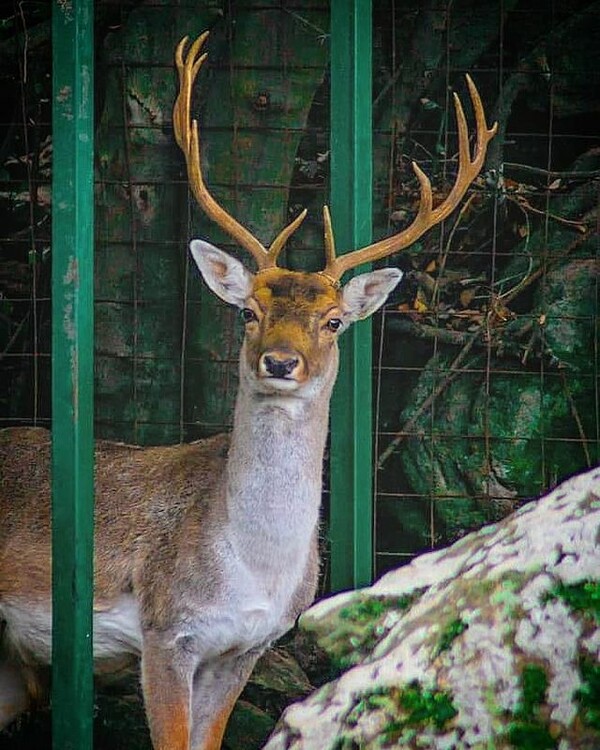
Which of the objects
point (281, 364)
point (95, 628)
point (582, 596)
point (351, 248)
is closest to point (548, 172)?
point (351, 248)

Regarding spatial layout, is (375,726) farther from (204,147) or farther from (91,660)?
(204,147)

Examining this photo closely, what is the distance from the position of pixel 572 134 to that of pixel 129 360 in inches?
87.2

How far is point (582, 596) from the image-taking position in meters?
4.77

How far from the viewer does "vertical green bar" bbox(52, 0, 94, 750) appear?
5.55m

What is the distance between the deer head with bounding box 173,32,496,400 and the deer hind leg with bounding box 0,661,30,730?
1715 mm

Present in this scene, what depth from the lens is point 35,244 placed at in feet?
23.4

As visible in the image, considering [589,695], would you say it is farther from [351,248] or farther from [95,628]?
[95,628]

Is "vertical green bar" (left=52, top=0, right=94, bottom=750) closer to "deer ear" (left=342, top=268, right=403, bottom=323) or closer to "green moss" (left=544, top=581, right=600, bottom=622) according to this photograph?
"deer ear" (left=342, top=268, right=403, bottom=323)

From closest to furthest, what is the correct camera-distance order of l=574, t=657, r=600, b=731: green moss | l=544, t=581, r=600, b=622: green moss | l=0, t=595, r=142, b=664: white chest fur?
l=574, t=657, r=600, b=731: green moss < l=544, t=581, r=600, b=622: green moss < l=0, t=595, r=142, b=664: white chest fur

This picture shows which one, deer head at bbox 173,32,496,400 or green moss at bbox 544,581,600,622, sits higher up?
deer head at bbox 173,32,496,400

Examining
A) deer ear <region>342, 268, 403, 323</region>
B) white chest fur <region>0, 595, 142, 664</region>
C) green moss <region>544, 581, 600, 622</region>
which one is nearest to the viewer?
green moss <region>544, 581, 600, 622</region>

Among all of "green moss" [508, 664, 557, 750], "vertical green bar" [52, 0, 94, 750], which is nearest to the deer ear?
"vertical green bar" [52, 0, 94, 750]

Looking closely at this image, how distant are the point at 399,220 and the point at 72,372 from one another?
2086 millimetres

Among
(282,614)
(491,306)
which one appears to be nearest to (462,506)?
(491,306)
